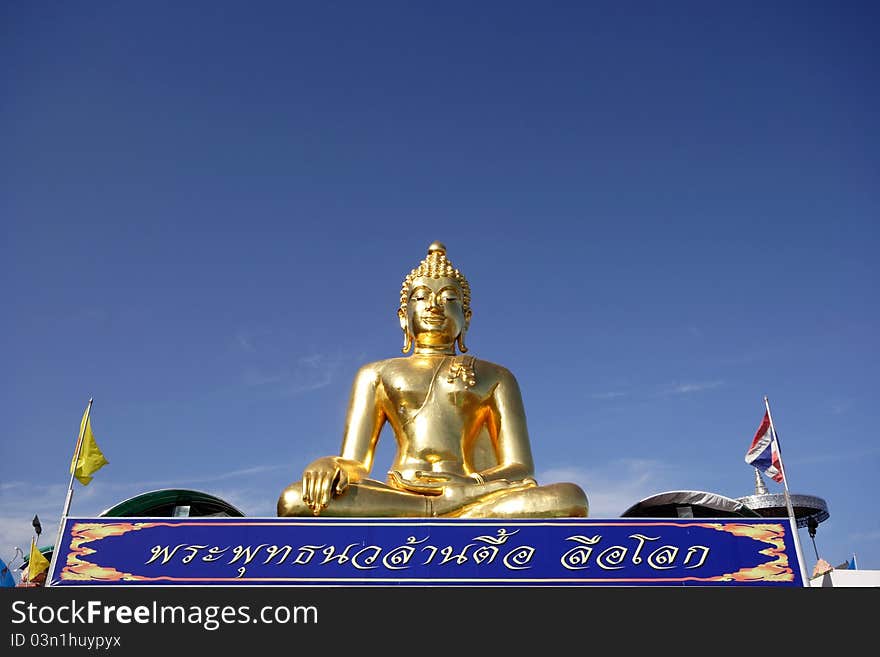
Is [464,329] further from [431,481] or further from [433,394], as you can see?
[431,481]

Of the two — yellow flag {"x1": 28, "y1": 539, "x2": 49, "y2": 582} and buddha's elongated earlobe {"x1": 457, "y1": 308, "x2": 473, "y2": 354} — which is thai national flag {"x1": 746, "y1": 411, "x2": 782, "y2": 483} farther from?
yellow flag {"x1": 28, "y1": 539, "x2": 49, "y2": 582}

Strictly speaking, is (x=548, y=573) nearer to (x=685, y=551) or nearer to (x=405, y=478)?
(x=685, y=551)

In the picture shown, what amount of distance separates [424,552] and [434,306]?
3982 millimetres

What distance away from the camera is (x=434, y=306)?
33.2 feet

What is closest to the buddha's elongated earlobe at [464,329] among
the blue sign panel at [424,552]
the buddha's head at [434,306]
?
the buddha's head at [434,306]

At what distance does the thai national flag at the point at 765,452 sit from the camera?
34.1ft

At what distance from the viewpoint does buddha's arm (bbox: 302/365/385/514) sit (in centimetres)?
755

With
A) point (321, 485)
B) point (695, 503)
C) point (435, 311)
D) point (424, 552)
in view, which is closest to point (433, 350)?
point (435, 311)

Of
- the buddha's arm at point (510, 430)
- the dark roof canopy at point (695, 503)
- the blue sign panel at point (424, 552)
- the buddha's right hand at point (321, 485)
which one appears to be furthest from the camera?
the dark roof canopy at point (695, 503)

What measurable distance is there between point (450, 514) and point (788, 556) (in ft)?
9.61

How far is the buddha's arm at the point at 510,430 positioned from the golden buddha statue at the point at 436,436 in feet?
0.04

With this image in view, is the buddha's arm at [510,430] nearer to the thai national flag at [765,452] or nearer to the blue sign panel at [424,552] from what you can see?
the blue sign panel at [424,552]
